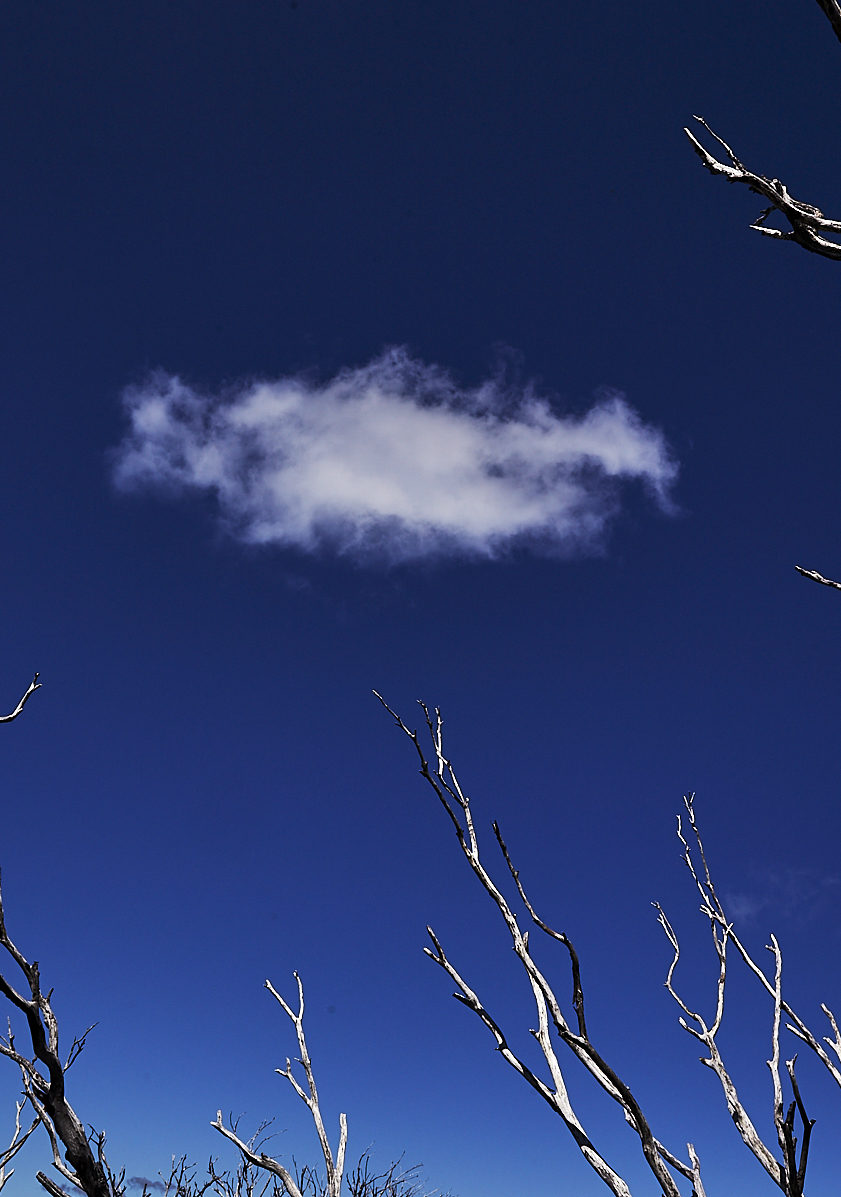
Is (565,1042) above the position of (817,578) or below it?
below

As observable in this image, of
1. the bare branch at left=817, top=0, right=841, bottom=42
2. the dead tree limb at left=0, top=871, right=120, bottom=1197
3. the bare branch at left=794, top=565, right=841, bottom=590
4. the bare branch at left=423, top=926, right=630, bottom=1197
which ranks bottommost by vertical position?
the dead tree limb at left=0, top=871, right=120, bottom=1197

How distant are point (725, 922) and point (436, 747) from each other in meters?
2.46

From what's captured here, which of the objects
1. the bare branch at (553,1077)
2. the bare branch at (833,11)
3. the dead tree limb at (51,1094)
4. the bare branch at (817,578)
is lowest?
the dead tree limb at (51,1094)

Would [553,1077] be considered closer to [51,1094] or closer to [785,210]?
[51,1094]

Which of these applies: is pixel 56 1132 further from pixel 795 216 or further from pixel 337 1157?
Result: pixel 337 1157

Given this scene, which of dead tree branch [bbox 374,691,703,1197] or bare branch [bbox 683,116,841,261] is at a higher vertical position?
bare branch [bbox 683,116,841,261]

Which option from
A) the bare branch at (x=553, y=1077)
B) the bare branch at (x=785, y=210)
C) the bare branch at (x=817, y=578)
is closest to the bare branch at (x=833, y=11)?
the bare branch at (x=785, y=210)

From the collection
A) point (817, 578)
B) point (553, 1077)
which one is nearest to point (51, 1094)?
point (553, 1077)

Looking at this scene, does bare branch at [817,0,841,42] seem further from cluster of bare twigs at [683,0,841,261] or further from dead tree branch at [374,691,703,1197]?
Result: dead tree branch at [374,691,703,1197]

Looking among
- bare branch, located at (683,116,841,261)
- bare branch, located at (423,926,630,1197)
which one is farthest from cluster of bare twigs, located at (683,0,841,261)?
bare branch, located at (423,926,630,1197)

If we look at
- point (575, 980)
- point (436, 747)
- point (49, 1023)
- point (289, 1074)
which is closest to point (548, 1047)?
point (575, 980)

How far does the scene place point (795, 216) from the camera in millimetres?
2035

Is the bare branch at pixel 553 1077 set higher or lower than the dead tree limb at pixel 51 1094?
higher

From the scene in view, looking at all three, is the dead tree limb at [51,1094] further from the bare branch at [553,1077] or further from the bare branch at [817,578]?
the bare branch at [817,578]
